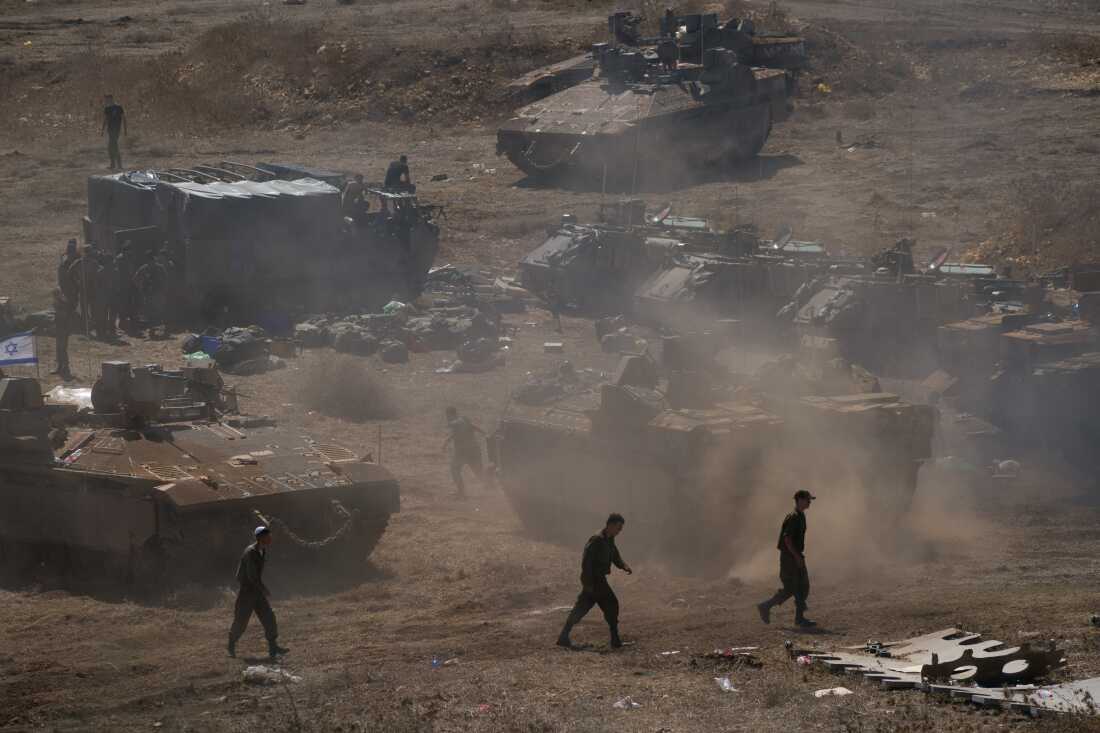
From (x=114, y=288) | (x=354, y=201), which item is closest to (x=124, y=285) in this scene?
(x=114, y=288)

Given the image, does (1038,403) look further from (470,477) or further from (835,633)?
(835,633)

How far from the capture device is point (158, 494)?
11.5 m

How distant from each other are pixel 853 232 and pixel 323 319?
1000 centimetres

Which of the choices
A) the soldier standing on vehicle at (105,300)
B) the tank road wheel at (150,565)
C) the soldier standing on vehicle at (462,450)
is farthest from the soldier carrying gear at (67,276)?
the tank road wheel at (150,565)

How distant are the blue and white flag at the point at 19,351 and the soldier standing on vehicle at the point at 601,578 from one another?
7496 millimetres

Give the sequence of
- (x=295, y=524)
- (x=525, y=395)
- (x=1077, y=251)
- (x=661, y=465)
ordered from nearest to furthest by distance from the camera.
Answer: (x=295, y=524), (x=661, y=465), (x=525, y=395), (x=1077, y=251)

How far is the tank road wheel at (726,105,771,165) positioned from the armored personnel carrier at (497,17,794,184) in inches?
0.8

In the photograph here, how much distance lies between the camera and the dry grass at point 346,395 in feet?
62.0

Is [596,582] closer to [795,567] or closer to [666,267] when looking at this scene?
[795,567]

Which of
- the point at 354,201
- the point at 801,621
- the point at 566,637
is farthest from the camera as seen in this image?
the point at 354,201

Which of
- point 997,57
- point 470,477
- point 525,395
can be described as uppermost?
point 997,57

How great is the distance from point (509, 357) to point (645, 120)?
11.0 m

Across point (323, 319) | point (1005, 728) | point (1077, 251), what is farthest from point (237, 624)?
point (1077, 251)

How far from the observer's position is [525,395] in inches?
611
